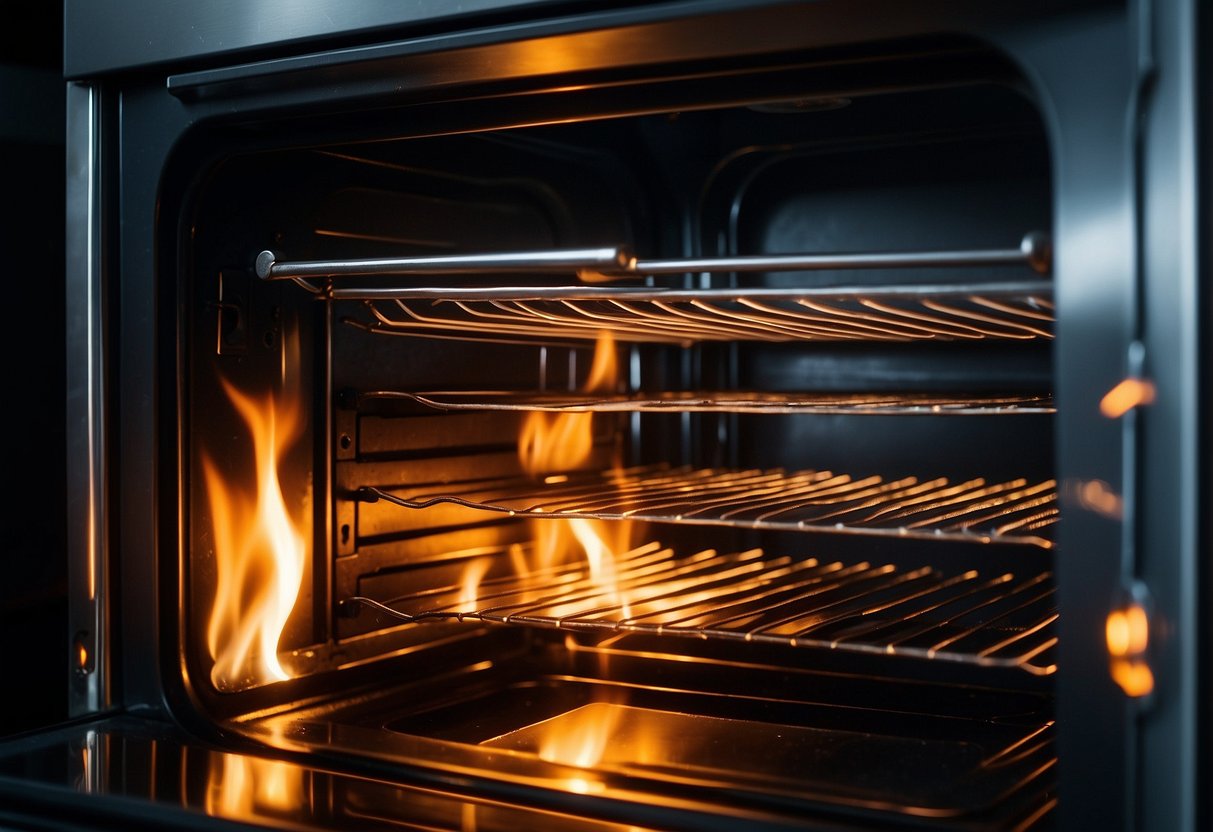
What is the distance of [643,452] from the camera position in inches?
68.6

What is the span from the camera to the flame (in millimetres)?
1233

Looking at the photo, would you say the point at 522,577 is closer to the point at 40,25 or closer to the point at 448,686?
the point at 448,686

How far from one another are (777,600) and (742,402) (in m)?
0.31

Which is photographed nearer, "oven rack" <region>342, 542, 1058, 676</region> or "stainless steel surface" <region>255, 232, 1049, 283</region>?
"stainless steel surface" <region>255, 232, 1049, 283</region>

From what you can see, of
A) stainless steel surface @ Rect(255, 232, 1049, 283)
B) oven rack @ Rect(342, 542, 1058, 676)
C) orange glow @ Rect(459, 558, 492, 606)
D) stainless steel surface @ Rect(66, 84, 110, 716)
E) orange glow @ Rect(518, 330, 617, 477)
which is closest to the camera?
stainless steel surface @ Rect(255, 232, 1049, 283)

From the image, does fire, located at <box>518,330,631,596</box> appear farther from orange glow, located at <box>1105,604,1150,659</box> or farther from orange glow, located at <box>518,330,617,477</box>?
orange glow, located at <box>1105,604,1150,659</box>

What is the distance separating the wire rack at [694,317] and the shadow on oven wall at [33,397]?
0.35 metres

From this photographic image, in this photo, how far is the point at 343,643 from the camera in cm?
136

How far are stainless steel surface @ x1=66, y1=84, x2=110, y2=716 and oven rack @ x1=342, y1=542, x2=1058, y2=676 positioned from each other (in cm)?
25

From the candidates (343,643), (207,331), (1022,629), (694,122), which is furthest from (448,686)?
(694,122)

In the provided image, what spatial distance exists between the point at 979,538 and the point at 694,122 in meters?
0.82

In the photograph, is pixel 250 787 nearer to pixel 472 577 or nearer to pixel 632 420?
pixel 472 577

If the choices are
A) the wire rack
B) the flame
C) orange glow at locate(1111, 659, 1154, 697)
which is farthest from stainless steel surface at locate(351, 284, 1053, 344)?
orange glow at locate(1111, 659, 1154, 697)

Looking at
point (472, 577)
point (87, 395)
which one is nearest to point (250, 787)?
point (87, 395)
